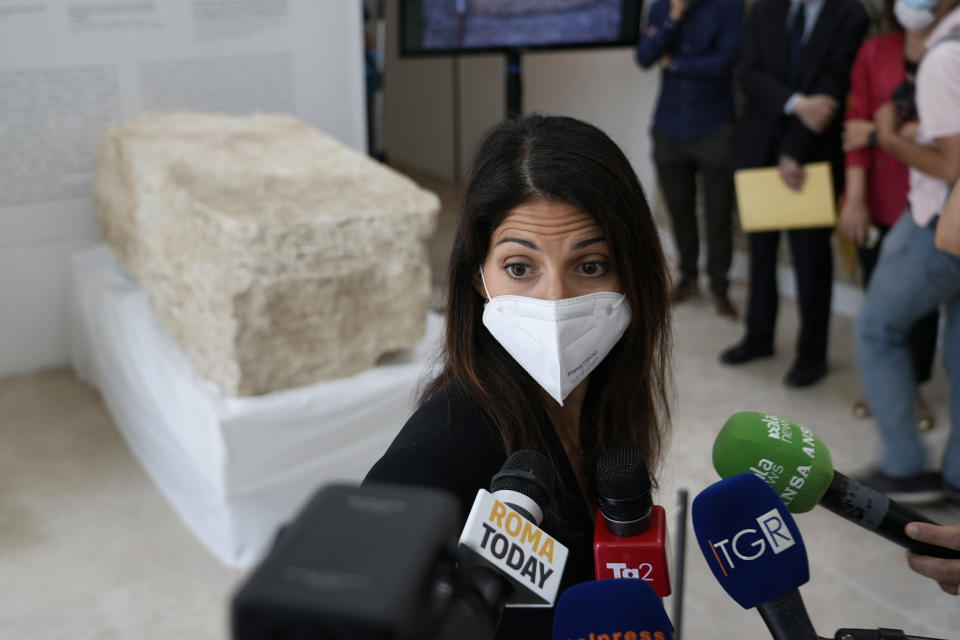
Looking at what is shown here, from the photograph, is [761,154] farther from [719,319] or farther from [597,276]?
[597,276]

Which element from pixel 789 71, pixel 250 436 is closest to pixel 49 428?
pixel 250 436

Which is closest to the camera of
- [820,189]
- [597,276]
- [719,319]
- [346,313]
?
[597,276]

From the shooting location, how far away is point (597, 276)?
1.26 meters

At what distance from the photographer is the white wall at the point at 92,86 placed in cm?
380

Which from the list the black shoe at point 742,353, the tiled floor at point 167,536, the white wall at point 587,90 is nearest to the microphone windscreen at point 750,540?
the tiled floor at point 167,536

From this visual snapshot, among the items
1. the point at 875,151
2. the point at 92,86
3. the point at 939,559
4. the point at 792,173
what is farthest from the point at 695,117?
the point at 939,559

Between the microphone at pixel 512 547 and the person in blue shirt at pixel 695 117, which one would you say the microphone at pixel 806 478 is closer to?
the microphone at pixel 512 547

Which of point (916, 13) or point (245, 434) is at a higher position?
point (916, 13)

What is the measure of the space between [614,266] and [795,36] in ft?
9.41

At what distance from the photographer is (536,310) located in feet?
4.07

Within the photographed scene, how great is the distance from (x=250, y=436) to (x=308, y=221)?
0.67 metres

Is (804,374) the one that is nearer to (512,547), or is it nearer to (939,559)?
(939,559)

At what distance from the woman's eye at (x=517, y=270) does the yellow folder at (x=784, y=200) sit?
2799 millimetres

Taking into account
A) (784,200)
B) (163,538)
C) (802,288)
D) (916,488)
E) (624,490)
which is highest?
(624,490)
